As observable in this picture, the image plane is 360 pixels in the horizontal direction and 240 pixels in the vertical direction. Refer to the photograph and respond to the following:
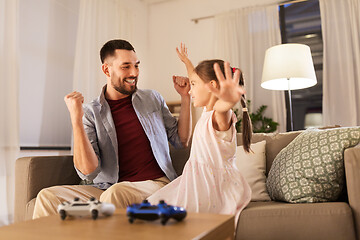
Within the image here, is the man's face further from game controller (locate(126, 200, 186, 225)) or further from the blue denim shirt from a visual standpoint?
game controller (locate(126, 200, 186, 225))

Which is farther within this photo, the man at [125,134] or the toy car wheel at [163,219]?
the man at [125,134]

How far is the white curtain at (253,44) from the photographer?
4441mm

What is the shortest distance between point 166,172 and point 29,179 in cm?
71

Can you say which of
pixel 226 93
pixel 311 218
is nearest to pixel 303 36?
pixel 311 218

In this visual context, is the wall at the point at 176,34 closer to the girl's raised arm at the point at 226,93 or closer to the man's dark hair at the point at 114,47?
the man's dark hair at the point at 114,47

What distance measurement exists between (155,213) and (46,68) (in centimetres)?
290

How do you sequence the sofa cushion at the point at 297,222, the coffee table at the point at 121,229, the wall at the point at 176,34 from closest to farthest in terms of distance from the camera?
the coffee table at the point at 121,229 → the sofa cushion at the point at 297,222 → the wall at the point at 176,34

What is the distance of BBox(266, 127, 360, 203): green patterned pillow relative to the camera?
1410 millimetres

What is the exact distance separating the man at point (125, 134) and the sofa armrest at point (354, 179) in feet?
2.72

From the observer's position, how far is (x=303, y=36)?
15.2 ft

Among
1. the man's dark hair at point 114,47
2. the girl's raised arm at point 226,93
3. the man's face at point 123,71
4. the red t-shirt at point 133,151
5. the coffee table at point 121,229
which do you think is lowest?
the coffee table at point 121,229

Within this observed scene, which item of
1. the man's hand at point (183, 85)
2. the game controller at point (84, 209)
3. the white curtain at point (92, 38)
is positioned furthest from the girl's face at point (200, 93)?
the white curtain at point (92, 38)

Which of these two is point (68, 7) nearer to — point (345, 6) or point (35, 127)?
point (35, 127)

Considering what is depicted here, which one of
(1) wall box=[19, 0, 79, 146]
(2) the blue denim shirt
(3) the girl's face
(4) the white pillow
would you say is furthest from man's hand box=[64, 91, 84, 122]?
(1) wall box=[19, 0, 79, 146]
